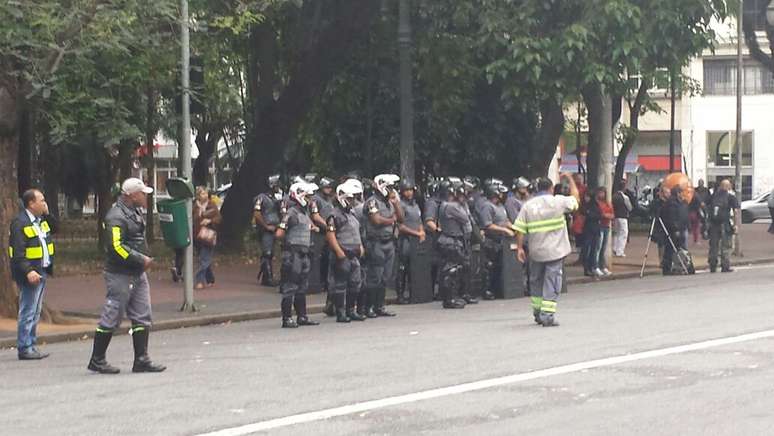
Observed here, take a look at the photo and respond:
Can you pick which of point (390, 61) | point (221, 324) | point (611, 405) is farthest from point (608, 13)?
point (611, 405)

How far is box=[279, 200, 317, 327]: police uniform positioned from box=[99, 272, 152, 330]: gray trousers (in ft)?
14.1

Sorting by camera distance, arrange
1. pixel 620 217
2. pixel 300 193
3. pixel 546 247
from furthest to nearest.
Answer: pixel 620 217 → pixel 300 193 → pixel 546 247

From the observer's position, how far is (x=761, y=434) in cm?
934

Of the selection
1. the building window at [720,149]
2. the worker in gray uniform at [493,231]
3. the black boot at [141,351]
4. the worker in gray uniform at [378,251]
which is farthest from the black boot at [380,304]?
the building window at [720,149]

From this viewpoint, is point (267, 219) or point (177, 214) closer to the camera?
point (177, 214)

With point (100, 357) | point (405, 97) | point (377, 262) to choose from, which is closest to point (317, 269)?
point (405, 97)

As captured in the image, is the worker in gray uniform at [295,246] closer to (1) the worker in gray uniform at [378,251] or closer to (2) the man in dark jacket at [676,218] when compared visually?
(1) the worker in gray uniform at [378,251]

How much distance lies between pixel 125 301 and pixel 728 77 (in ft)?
182

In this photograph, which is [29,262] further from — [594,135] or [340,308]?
[594,135]

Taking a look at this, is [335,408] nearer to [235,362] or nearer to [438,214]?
[235,362]

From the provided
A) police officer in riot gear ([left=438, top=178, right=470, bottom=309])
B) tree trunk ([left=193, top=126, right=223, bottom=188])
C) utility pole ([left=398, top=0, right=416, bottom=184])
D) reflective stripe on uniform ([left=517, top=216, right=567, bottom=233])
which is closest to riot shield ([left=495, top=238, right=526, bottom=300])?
police officer in riot gear ([left=438, top=178, right=470, bottom=309])

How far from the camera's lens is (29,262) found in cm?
1477

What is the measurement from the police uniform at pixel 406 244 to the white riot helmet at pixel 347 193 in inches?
92.7

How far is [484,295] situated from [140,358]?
9.33 metres
